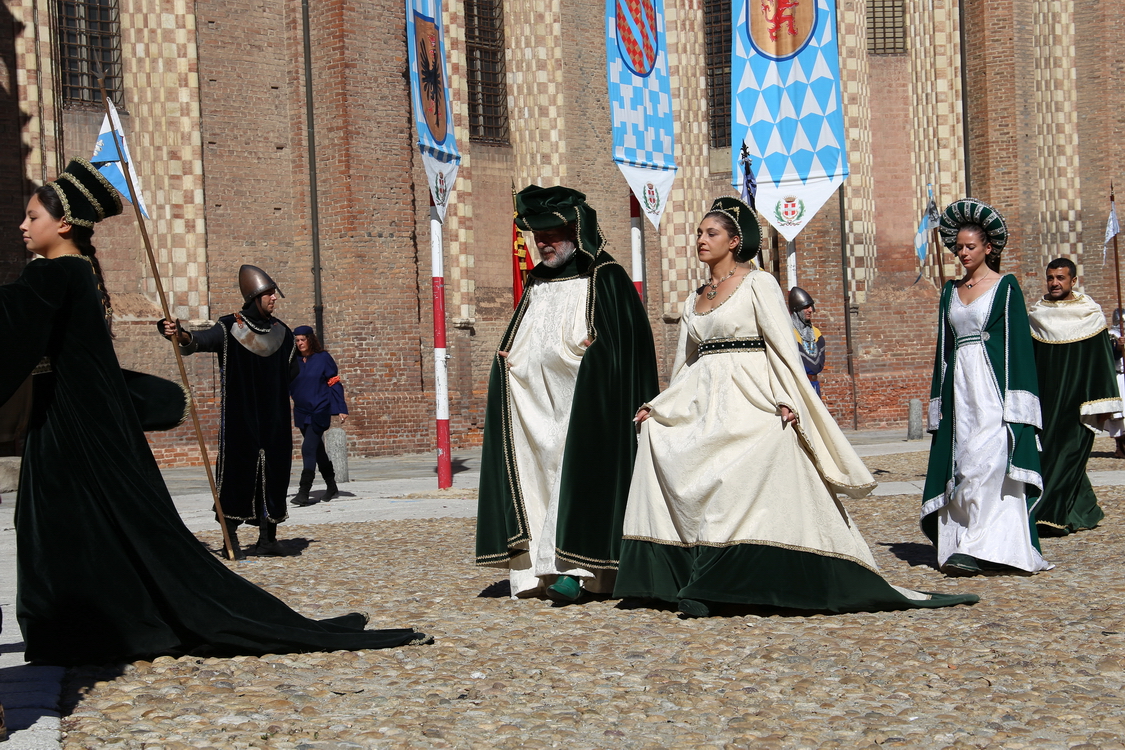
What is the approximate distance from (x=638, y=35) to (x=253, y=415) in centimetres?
542

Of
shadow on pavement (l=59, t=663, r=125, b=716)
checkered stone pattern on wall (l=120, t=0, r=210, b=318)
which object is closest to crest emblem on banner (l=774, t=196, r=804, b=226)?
checkered stone pattern on wall (l=120, t=0, r=210, b=318)

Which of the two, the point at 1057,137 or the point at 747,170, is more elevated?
the point at 1057,137

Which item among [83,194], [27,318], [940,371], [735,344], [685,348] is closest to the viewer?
[27,318]

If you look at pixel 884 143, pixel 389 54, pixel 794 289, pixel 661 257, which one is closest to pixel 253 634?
pixel 794 289

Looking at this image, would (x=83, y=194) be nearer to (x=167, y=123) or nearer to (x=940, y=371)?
(x=940, y=371)

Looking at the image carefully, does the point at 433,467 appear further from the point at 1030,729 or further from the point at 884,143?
the point at 1030,729

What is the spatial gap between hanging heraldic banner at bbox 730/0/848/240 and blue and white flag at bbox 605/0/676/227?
1716mm

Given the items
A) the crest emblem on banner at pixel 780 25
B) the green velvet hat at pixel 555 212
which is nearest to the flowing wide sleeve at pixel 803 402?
the green velvet hat at pixel 555 212

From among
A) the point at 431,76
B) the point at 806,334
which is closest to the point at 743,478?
the point at 431,76

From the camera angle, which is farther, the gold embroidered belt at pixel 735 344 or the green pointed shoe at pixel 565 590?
the green pointed shoe at pixel 565 590

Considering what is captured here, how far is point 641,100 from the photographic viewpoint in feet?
37.9

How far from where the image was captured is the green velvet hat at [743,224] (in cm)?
620

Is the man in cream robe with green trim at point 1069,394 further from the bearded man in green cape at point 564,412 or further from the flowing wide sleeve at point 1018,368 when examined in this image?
the bearded man in green cape at point 564,412

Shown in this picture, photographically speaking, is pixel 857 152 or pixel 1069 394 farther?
pixel 857 152
